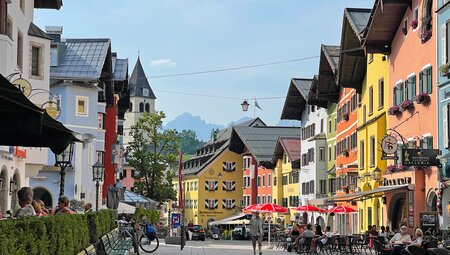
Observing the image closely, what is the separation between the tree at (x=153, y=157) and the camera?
8569 cm

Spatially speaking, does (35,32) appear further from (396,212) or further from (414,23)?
(396,212)

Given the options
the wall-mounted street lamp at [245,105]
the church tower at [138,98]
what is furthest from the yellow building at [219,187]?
the church tower at [138,98]

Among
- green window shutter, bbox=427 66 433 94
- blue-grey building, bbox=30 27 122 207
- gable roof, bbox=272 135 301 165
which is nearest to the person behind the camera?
green window shutter, bbox=427 66 433 94

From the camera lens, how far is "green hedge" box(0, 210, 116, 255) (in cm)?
830

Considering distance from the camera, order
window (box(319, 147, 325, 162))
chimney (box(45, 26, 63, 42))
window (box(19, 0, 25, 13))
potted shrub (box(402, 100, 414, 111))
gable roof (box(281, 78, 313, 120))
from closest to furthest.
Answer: window (box(19, 0, 25, 13)) → potted shrub (box(402, 100, 414, 111)) → chimney (box(45, 26, 63, 42)) → window (box(319, 147, 325, 162)) → gable roof (box(281, 78, 313, 120))

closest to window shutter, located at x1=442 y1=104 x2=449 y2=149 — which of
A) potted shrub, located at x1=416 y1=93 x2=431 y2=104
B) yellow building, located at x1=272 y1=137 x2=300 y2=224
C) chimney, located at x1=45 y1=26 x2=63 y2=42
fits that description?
potted shrub, located at x1=416 y1=93 x2=431 y2=104

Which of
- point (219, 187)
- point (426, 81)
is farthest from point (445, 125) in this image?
point (219, 187)

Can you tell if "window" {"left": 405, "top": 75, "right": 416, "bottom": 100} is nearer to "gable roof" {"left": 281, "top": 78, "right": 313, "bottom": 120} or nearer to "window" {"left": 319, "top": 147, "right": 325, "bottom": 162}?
"gable roof" {"left": 281, "top": 78, "right": 313, "bottom": 120}

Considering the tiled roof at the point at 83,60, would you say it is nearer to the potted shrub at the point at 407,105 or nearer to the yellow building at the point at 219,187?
the potted shrub at the point at 407,105

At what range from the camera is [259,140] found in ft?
343

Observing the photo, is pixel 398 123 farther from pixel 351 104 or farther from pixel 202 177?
pixel 202 177

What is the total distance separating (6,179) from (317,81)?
123ft

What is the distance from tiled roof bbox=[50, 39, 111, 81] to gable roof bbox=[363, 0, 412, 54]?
786 inches

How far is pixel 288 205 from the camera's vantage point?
88.7 m
